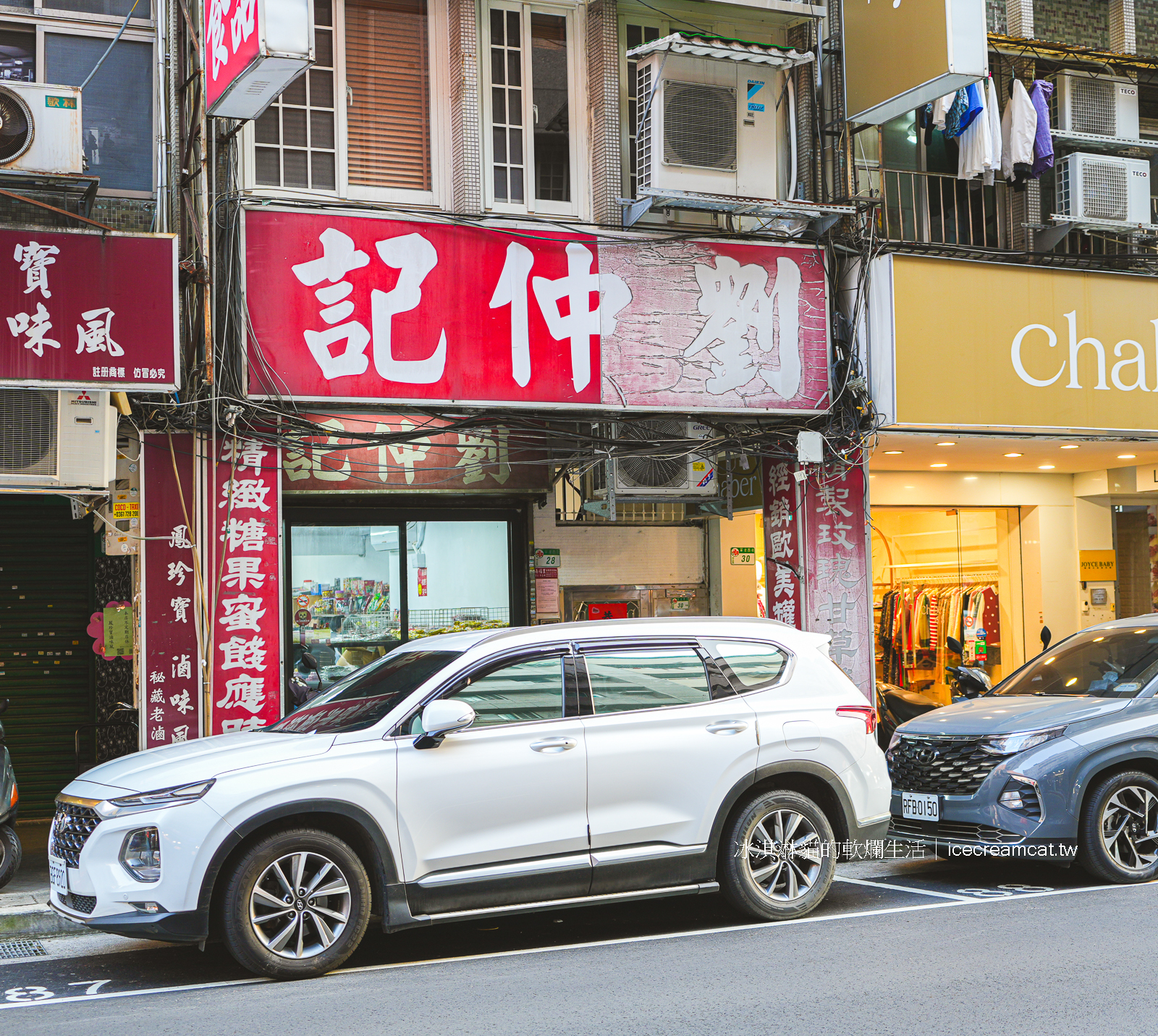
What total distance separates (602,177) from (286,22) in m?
4.00

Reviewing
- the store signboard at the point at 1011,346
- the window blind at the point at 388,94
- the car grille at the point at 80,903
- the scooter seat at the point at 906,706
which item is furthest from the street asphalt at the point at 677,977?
the window blind at the point at 388,94

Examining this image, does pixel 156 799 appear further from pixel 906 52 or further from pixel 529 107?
pixel 906 52

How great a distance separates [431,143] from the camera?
1170 centimetres

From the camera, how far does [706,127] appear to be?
1205cm

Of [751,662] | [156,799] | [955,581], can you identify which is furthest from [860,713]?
[955,581]

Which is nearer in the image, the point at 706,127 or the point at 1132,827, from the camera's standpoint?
the point at 1132,827

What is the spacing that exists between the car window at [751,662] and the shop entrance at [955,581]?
8.22m

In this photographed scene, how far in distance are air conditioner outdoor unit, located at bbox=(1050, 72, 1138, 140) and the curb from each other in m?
12.4

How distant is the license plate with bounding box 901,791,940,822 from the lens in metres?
8.90

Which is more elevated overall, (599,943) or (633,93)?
(633,93)

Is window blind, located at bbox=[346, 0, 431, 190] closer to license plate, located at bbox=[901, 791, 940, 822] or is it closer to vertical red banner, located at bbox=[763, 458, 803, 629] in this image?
vertical red banner, located at bbox=[763, 458, 803, 629]

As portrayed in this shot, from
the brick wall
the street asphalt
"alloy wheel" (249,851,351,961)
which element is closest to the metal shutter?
the street asphalt

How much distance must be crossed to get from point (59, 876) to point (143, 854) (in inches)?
27.0

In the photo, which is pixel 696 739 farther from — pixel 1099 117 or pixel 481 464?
pixel 1099 117
